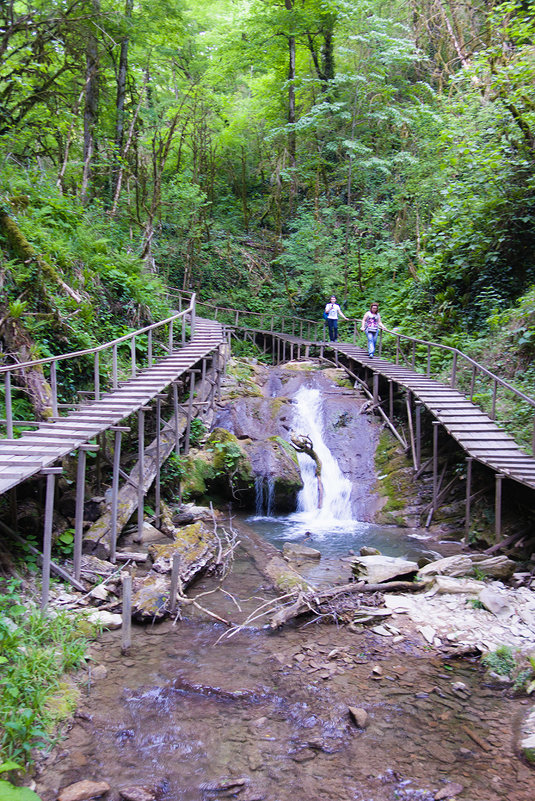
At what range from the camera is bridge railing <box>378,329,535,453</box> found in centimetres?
1085

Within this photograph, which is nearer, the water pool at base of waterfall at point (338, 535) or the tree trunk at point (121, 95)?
the water pool at base of waterfall at point (338, 535)

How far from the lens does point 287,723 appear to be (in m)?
4.99

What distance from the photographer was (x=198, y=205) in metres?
24.3

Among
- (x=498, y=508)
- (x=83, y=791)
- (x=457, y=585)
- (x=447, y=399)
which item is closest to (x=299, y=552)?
(x=457, y=585)

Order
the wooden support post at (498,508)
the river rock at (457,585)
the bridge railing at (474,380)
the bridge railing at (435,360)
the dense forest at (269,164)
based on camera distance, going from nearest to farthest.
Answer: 1. the river rock at (457,585)
2. the wooden support post at (498,508)
3. the bridge railing at (474,380)
4. the bridge railing at (435,360)
5. the dense forest at (269,164)

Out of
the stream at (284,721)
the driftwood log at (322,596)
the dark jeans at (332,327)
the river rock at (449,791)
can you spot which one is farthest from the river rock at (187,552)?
the dark jeans at (332,327)

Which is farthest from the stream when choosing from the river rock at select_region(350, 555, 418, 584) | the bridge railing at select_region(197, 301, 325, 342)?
the bridge railing at select_region(197, 301, 325, 342)

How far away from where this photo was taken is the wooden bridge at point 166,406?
276 inches

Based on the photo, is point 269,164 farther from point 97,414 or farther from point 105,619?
point 105,619

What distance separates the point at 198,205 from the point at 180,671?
22.3m

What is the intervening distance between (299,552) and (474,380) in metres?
6.02

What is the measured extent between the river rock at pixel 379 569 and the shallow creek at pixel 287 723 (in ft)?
4.69

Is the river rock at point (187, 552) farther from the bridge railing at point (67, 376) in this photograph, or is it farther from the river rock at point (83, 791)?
the river rock at point (83, 791)

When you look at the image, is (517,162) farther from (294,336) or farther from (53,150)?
(53,150)
